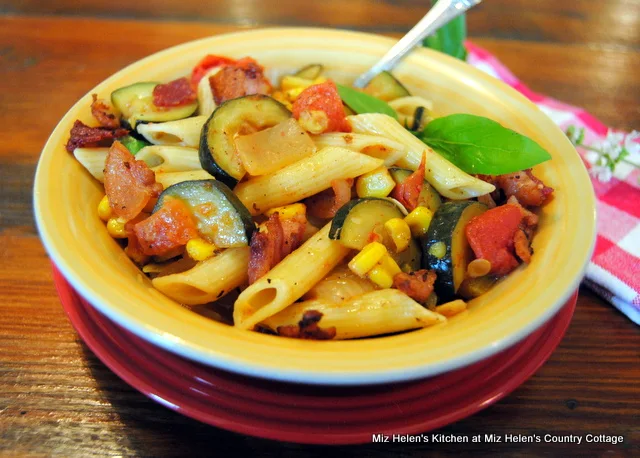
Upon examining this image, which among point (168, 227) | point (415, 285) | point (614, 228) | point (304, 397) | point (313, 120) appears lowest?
point (614, 228)

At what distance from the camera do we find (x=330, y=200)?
198 centimetres

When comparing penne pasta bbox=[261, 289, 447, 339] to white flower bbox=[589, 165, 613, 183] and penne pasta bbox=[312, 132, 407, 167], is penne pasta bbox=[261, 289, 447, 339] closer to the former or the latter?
penne pasta bbox=[312, 132, 407, 167]

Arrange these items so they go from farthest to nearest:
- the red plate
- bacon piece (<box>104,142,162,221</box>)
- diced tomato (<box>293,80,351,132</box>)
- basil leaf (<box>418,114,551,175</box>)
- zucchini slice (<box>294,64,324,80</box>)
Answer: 1. zucchini slice (<box>294,64,324,80</box>)
2. diced tomato (<box>293,80,351,132</box>)
3. basil leaf (<box>418,114,551,175</box>)
4. bacon piece (<box>104,142,162,221</box>)
5. the red plate

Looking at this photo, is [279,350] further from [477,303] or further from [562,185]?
[562,185]

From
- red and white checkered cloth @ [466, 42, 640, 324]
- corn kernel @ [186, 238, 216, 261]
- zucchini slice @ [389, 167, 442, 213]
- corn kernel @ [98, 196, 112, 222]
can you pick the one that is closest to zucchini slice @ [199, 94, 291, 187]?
corn kernel @ [186, 238, 216, 261]

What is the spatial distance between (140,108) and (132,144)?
6.7 inches

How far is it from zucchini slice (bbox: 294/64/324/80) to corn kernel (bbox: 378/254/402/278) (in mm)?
1308

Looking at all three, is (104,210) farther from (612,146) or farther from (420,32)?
(612,146)

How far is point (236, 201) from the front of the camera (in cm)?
172

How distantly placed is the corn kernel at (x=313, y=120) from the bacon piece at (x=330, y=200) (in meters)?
0.24

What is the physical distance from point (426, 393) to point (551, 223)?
2.57ft

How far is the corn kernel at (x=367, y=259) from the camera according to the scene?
163 cm

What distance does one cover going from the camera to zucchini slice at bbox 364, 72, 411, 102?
258 cm

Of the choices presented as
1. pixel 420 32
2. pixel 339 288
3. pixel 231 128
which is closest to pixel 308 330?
pixel 339 288
